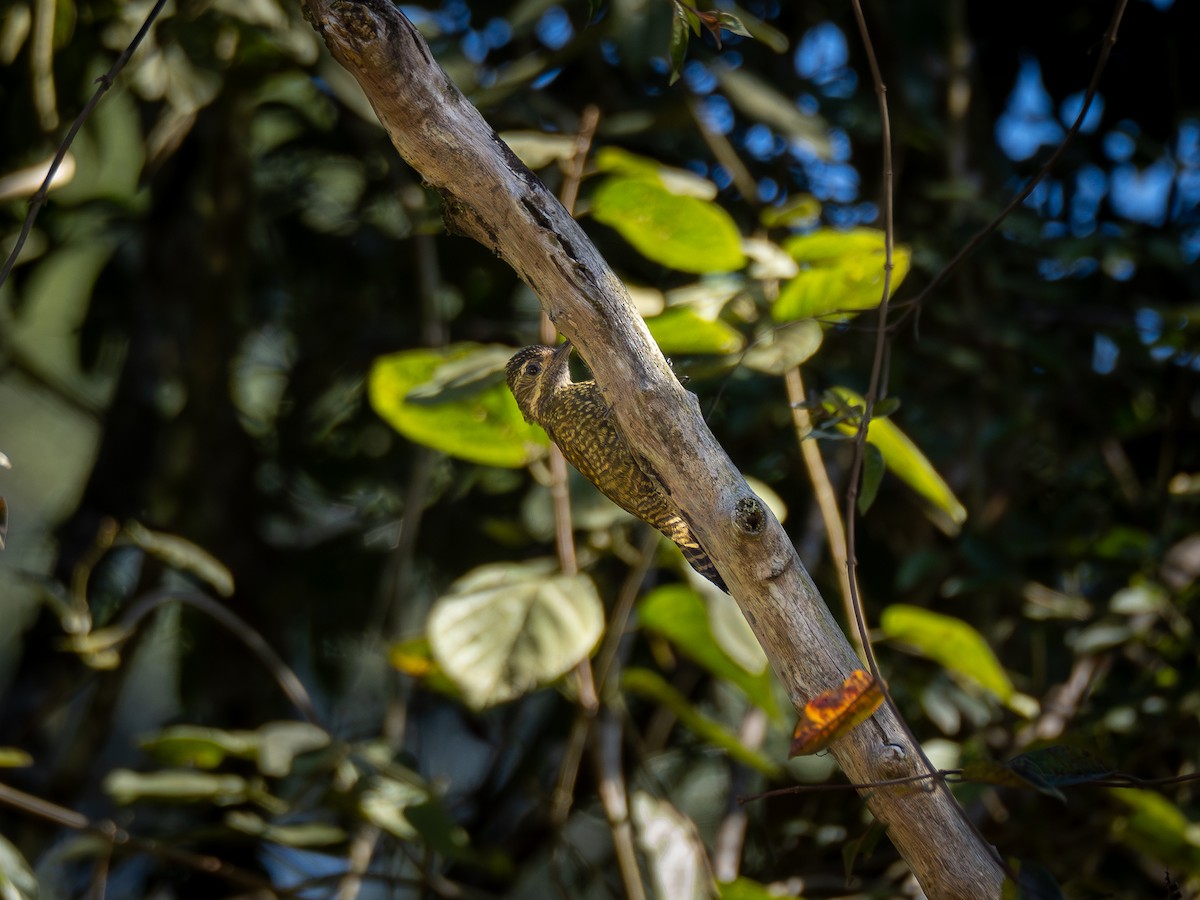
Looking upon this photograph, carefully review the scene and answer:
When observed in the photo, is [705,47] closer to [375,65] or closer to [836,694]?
[375,65]

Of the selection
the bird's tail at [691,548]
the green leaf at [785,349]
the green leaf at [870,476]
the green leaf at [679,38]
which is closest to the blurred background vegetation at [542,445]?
the green leaf at [785,349]

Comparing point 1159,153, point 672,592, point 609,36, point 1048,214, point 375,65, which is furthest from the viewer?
point 1048,214

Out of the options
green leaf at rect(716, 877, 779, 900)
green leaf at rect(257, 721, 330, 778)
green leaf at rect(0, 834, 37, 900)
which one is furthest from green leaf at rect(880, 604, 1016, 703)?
green leaf at rect(0, 834, 37, 900)

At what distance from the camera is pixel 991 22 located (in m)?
2.57

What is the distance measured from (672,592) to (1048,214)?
4.81 ft

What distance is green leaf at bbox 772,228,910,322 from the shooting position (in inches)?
55.3

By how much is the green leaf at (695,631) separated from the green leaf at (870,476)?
1.76 ft

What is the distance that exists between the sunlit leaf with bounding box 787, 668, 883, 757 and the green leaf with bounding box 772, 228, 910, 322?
2.11 feet

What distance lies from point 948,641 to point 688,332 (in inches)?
24.7

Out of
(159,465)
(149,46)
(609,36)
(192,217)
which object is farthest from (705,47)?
(159,465)

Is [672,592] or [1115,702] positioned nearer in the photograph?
[672,592]

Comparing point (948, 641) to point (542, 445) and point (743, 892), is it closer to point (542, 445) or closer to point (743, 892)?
point (743, 892)

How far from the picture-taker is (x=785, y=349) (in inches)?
55.2

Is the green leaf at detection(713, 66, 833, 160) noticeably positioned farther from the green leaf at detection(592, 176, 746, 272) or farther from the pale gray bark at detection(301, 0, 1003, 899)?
the pale gray bark at detection(301, 0, 1003, 899)
